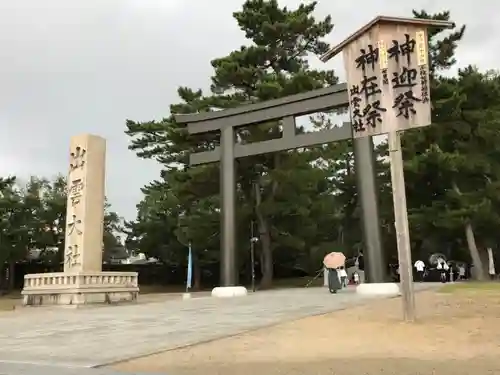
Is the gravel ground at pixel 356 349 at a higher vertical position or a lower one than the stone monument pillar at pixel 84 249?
lower

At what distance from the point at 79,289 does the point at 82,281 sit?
342 millimetres

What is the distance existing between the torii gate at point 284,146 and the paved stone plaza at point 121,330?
3.51 meters

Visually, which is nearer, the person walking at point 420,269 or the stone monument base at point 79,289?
the stone monument base at point 79,289

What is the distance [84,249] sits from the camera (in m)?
17.0

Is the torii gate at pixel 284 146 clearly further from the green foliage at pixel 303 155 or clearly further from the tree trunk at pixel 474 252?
the tree trunk at pixel 474 252

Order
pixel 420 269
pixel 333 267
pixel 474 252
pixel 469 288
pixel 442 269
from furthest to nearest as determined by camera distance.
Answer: pixel 420 269
pixel 442 269
pixel 474 252
pixel 333 267
pixel 469 288

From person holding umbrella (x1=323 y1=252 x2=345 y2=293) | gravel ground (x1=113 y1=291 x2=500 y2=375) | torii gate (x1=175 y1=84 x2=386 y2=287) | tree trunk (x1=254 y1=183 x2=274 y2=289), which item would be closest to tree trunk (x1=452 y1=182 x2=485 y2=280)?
tree trunk (x1=254 y1=183 x2=274 y2=289)

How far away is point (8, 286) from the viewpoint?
35906mm

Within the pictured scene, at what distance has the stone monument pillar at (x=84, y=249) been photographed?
54.4ft

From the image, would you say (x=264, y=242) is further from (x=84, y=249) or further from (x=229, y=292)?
(x=84, y=249)

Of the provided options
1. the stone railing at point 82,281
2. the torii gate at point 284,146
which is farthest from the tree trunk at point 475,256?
the stone railing at point 82,281

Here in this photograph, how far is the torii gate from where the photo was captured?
1562cm

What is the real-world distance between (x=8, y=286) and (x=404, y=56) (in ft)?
111

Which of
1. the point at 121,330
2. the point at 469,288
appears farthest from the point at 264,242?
the point at 121,330
